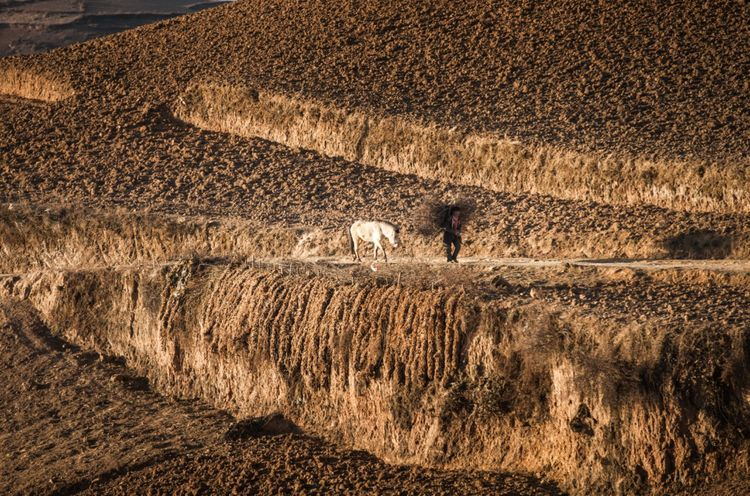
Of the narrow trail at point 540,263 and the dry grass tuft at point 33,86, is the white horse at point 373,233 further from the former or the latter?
the dry grass tuft at point 33,86

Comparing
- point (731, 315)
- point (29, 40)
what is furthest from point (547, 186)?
point (29, 40)

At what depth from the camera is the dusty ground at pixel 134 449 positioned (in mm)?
14328

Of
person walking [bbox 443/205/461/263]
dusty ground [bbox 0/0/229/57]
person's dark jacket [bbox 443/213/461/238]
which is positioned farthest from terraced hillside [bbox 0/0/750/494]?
dusty ground [bbox 0/0/229/57]

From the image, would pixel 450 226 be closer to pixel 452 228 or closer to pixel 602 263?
pixel 452 228

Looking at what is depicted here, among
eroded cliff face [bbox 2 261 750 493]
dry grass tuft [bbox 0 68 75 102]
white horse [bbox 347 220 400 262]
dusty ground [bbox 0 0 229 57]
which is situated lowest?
eroded cliff face [bbox 2 261 750 493]

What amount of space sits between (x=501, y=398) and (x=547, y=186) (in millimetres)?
9582

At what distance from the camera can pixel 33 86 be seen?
35.9 meters

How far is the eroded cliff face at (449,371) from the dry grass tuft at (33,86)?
1635 centimetres

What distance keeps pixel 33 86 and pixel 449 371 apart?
25862 mm

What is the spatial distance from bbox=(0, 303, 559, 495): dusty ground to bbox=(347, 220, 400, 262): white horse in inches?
146

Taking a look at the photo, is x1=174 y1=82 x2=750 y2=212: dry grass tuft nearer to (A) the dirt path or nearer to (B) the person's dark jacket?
(A) the dirt path

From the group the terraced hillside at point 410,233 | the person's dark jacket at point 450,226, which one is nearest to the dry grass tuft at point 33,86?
the terraced hillside at point 410,233

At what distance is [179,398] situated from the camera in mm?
18781

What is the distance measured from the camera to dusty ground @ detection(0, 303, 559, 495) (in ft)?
47.0
